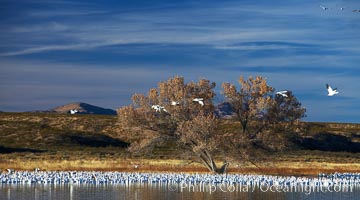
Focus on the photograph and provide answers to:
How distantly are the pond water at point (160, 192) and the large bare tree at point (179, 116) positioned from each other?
8.37 meters

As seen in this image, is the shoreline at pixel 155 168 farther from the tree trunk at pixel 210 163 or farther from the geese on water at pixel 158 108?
the geese on water at pixel 158 108

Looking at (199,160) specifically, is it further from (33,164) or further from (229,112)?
(33,164)

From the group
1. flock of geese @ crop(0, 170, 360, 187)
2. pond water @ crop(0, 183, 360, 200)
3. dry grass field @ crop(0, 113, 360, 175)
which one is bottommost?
pond water @ crop(0, 183, 360, 200)

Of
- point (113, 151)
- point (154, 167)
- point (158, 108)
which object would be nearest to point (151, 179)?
point (158, 108)

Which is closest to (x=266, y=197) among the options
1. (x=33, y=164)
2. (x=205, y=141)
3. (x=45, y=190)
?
(x=45, y=190)

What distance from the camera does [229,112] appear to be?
2147 inches

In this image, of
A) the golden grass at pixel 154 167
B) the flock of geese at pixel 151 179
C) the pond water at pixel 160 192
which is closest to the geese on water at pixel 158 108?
the golden grass at pixel 154 167

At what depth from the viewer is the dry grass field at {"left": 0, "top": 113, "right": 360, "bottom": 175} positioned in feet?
194

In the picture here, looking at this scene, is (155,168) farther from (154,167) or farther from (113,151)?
(113,151)

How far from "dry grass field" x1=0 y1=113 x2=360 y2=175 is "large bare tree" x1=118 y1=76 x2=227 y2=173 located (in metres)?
1.60

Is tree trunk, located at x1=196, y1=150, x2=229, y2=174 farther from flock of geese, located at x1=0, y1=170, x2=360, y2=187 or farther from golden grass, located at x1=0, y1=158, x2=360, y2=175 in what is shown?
flock of geese, located at x1=0, y1=170, x2=360, y2=187

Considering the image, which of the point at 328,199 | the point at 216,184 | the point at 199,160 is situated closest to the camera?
the point at 328,199

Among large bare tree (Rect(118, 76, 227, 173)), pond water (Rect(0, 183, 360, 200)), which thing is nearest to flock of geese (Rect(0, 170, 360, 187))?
pond water (Rect(0, 183, 360, 200))

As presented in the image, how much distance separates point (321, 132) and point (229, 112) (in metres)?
77.8
